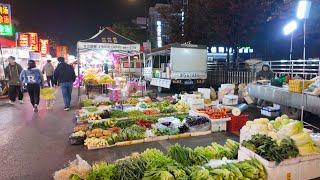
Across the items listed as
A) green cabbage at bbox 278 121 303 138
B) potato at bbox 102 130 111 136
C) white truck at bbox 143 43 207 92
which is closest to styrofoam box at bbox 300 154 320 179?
green cabbage at bbox 278 121 303 138

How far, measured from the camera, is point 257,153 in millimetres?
4285

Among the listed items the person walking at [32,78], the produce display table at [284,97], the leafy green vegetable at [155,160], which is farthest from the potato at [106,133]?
the person walking at [32,78]

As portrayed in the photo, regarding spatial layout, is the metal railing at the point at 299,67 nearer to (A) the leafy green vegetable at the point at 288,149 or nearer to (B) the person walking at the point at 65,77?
(A) the leafy green vegetable at the point at 288,149

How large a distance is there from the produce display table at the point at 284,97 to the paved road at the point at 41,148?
2.29 meters

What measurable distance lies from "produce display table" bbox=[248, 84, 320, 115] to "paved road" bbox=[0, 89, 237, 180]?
7.50 ft

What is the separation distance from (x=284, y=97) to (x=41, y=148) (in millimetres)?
6860

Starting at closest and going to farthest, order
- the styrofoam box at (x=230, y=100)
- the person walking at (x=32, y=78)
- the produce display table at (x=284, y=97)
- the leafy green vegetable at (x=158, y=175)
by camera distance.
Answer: the leafy green vegetable at (x=158, y=175) < the produce display table at (x=284, y=97) < the styrofoam box at (x=230, y=100) < the person walking at (x=32, y=78)

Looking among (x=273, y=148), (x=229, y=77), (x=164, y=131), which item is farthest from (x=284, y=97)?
(x=229, y=77)

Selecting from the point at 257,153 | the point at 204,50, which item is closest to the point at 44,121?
the point at 257,153

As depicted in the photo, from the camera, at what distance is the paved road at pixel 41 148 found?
5160 mm

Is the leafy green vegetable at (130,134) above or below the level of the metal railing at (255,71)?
below

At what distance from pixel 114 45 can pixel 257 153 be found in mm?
9687

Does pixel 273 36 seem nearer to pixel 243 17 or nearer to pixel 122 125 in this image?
pixel 243 17

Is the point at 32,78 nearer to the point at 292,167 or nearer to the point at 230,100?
the point at 230,100
